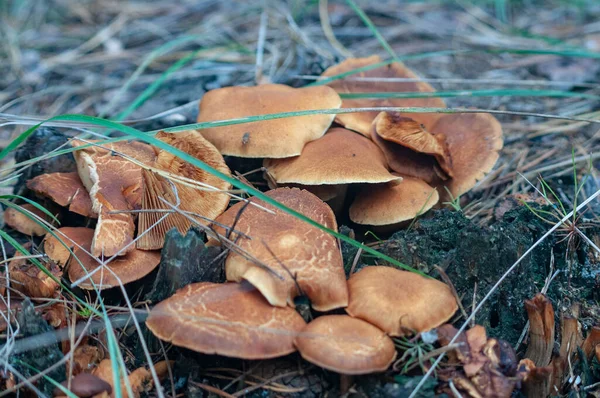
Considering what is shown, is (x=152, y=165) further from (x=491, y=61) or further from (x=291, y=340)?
(x=491, y=61)

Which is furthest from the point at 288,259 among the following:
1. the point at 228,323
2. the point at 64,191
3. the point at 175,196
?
the point at 64,191

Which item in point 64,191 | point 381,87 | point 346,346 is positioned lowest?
point 346,346

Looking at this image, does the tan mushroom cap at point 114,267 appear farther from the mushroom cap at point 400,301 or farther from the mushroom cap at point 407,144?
the mushroom cap at point 407,144

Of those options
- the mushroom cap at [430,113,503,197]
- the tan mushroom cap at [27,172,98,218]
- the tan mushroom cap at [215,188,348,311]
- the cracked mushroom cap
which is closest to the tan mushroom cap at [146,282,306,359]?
the tan mushroom cap at [215,188,348,311]

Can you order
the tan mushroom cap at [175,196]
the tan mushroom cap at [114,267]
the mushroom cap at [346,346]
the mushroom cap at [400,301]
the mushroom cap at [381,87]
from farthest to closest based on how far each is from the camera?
the mushroom cap at [381,87]
the tan mushroom cap at [175,196]
the tan mushroom cap at [114,267]
the mushroom cap at [400,301]
the mushroom cap at [346,346]

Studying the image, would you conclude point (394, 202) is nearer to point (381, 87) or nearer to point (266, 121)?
point (266, 121)

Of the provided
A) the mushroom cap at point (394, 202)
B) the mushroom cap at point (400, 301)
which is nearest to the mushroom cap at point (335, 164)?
the mushroom cap at point (394, 202)
